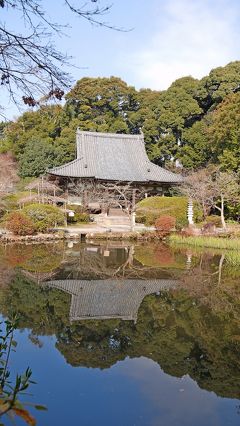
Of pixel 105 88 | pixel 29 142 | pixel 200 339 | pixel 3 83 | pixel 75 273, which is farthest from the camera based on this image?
pixel 105 88

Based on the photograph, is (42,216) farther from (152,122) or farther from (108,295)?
(152,122)

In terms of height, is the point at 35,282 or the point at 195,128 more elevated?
the point at 195,128

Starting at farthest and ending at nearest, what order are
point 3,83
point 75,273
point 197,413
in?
point 75,273 < point 197,413 < point 3,83

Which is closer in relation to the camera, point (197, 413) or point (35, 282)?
point (197, 413)

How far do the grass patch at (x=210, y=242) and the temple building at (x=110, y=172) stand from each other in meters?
5.98

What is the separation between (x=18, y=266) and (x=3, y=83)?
328 inches

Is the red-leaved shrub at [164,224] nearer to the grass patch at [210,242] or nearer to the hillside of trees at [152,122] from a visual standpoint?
the grass patch at [210,242]

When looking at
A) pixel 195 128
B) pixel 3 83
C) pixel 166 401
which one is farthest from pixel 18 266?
pixel 195 128

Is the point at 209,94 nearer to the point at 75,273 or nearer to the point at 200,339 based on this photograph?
the point at 75,273

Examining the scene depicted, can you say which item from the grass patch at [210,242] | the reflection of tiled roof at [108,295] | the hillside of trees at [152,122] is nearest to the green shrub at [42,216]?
the grass patch at [210,242]

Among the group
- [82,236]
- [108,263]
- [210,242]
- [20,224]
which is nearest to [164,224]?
[210,242]

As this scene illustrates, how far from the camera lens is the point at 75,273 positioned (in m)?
10.5

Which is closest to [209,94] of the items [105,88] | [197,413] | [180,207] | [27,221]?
[105,88]

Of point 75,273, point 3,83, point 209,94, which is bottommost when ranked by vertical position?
point 75,273
